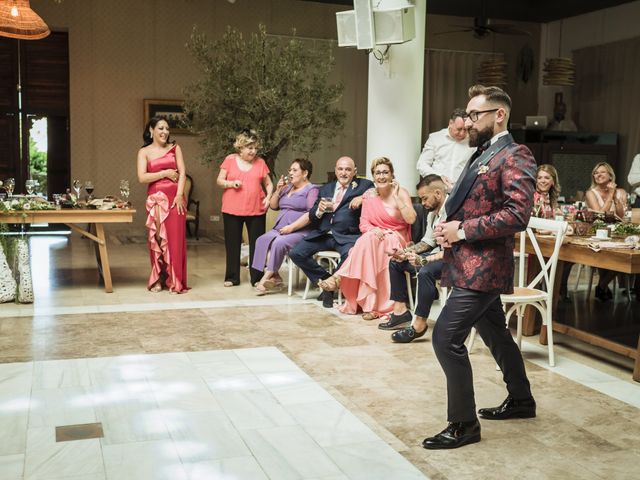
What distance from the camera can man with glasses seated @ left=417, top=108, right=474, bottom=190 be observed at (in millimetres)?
6473

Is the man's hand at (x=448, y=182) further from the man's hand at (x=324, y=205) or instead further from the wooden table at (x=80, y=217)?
the wooden table at (x=80, y=217)

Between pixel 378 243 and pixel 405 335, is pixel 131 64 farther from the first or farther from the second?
pixel 405 335

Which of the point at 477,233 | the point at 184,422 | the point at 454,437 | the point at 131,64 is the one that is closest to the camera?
the point at 477,233

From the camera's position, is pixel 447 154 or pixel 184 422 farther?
pixel 447 154

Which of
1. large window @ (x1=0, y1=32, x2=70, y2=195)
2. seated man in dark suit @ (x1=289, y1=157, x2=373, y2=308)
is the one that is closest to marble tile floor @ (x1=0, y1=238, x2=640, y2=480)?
seated man in dark suit @ (x1=289, y1=157, x2=373, y2=308)

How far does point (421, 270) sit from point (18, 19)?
12.4ft

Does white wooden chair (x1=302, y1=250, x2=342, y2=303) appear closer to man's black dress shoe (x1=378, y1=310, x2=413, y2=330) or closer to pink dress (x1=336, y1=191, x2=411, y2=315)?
pink dress (x1=336, y1=191, x2=411, y2=315)

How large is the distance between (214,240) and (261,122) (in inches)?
121

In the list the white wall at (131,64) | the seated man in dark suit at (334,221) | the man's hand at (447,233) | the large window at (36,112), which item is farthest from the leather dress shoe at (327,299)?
the large window at (36,112)

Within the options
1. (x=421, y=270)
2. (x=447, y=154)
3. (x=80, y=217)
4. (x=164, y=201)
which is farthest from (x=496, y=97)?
(x=80, y=217)

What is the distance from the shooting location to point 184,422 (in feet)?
11.4

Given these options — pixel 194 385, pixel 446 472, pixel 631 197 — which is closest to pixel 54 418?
pixel 194 385

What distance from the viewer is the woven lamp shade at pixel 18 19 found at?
19.7 feet

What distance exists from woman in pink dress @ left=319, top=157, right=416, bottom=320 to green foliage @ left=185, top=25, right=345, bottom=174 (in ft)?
8.51
